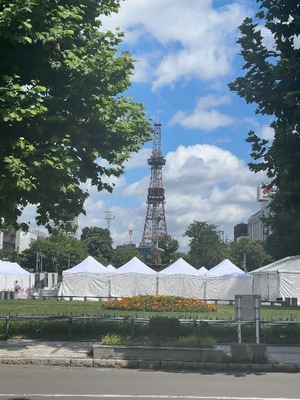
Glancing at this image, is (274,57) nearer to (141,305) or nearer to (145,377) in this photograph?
(145,377)

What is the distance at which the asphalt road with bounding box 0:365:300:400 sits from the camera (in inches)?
365

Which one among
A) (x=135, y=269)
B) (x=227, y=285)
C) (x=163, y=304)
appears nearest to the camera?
(x=163, y=304)

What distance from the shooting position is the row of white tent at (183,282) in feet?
138

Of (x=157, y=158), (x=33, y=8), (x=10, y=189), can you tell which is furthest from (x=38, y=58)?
(x=157, y=158)

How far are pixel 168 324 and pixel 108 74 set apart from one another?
7066mm

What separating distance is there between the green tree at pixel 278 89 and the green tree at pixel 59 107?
3464 millimetres

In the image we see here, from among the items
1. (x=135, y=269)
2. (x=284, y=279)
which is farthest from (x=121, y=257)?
(x=284, y=279)

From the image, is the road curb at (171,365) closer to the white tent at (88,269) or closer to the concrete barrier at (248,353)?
the concrete barrier at (248,353)

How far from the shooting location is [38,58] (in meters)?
13.1

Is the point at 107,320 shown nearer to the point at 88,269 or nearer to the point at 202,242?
the point at 88,269

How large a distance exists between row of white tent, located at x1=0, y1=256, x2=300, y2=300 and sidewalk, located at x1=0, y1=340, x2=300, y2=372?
2750cm

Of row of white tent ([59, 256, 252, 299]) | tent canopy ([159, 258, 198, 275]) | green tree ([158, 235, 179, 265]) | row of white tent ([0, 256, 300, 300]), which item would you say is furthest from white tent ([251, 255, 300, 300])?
green tree ([158, 235, 179, 265])

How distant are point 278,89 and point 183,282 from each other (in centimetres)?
3108

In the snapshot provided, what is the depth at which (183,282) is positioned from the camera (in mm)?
43094
